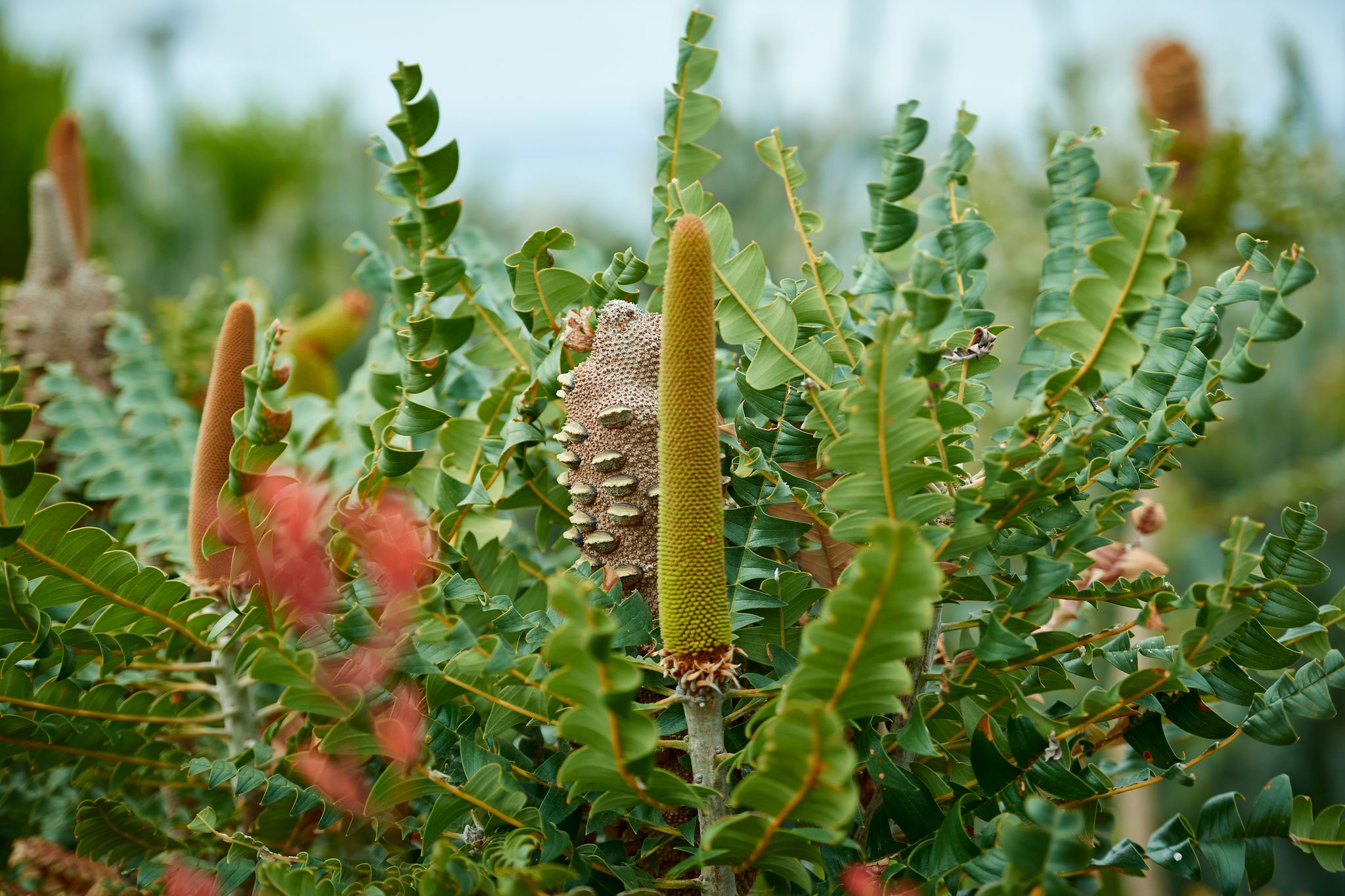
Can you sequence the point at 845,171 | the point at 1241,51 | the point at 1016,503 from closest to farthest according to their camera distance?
the point at 1016,503
the point at 1241,51
the point at 845,171

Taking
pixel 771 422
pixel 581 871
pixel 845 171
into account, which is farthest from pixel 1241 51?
pixel 581 871

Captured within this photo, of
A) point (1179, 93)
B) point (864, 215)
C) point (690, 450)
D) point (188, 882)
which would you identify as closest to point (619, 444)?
point (690, 450)

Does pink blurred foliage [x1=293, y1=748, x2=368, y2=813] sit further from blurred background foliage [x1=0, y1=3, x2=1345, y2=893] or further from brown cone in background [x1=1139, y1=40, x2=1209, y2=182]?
brown cone in background [x1=1139, y1=40, x2=1209, y2=182]

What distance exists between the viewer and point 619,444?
30 cm

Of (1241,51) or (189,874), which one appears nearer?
(189,874)

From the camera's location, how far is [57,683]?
314 millimetres

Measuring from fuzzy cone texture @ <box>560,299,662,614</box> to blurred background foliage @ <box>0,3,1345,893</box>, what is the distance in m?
0.17

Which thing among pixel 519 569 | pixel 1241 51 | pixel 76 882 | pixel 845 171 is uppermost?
pixel 845 171

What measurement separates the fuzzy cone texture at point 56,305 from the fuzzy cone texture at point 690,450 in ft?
1.46

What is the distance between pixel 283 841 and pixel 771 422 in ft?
0.72

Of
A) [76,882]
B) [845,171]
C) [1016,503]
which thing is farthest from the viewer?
[845,171]

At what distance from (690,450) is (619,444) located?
2.2 inches

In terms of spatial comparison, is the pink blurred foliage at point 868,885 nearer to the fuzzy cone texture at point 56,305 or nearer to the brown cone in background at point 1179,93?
the fuzzy cone texture at point 56,305

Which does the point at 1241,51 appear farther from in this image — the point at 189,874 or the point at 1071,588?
the point at 189,874
